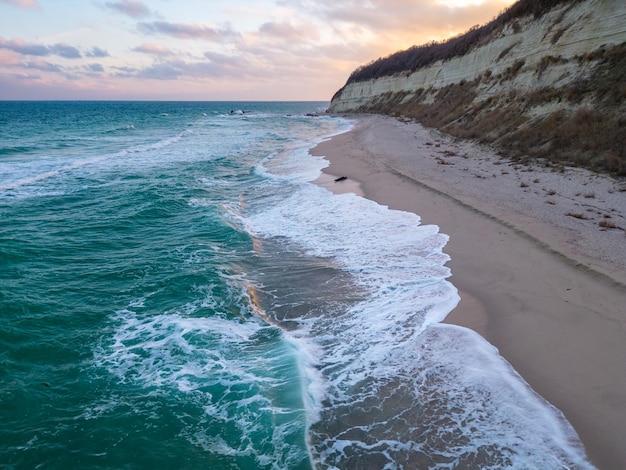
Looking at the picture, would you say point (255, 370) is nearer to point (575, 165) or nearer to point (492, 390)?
point (492, 390)


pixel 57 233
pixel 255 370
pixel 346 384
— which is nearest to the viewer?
pixel 346 384

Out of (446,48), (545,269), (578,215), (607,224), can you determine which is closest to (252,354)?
(545,269)

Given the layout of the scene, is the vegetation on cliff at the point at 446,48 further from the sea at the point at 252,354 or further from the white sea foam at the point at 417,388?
the white sea foam at the point at 417,388

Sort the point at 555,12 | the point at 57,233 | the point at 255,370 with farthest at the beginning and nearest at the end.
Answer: the point at 555,12, the point at 57,233, the point at 255,370

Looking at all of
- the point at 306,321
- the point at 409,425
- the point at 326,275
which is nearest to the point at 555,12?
the point at 326,275

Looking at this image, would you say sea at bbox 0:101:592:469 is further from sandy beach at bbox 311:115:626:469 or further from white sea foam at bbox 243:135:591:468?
sandy beach at bbox 311:115:626:469

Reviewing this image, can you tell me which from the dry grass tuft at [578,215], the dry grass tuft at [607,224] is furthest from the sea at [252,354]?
the dry grass tuft at [607,224]
